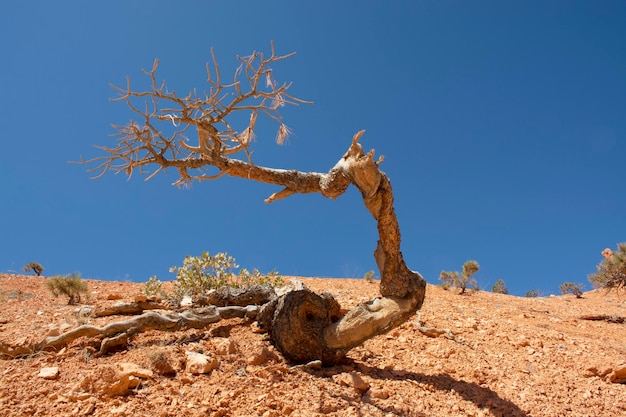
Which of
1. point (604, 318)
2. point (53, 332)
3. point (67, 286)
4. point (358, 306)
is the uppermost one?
point (604, 318)

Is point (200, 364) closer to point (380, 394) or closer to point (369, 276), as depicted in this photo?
point (380, 394)

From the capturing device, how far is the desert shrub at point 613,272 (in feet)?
42.1

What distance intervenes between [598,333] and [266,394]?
7733 mm

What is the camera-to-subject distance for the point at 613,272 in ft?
42.8

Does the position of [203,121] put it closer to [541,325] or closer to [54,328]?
[54,328]

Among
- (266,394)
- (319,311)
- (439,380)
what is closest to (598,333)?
(439,380)

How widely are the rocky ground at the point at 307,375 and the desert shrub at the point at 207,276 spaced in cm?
191

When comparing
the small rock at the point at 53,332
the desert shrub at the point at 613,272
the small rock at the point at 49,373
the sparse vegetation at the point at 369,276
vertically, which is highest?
the desert shrub at the point at 613,272

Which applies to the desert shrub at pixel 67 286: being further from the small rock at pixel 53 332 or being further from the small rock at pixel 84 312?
the small rock at pixel 53 332

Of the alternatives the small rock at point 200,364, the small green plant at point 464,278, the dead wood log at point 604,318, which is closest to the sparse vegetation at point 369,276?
the small green plant at point 464,278

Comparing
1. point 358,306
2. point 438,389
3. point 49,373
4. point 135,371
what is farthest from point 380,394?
point 49,373

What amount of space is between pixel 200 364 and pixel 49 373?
1.39 meters

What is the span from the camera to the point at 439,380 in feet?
15.2

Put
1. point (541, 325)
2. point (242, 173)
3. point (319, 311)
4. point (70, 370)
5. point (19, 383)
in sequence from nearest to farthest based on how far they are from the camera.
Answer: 1. point (19, 383)
2. point (70, 370)
3. point (319, 311)
4. point (242, 173)
5. point (541, 325)
